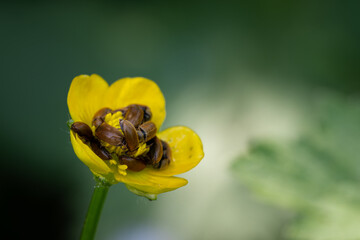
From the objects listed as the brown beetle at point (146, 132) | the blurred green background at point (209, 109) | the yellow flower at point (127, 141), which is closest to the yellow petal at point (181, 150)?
the yellow flower at point (127, 141)

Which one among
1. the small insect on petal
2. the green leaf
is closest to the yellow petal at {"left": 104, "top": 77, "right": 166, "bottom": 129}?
the small insect on petal

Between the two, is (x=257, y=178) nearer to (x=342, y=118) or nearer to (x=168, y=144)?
(x=342, y=118)

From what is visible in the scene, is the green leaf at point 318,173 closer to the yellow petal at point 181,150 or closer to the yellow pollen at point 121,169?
the yellow petal at point 181,150

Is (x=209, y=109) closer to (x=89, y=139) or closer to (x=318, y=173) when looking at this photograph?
(x=318, y=173)

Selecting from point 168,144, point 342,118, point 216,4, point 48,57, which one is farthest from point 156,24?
point 168,144

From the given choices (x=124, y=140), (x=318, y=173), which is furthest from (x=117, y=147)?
(x=318, y=173)

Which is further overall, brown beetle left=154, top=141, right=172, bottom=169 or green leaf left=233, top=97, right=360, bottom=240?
green leaf left=233, top=97, right=360, bottom=240

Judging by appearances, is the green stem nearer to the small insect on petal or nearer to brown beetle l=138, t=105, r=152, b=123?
the small insect on petal
